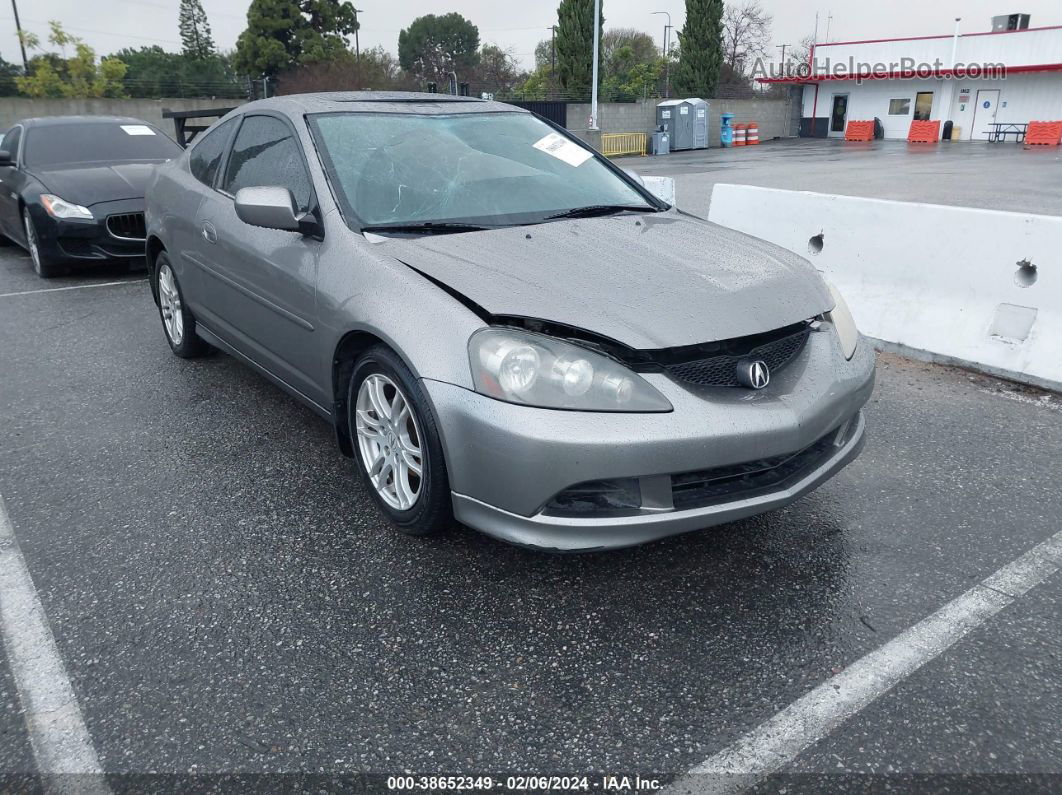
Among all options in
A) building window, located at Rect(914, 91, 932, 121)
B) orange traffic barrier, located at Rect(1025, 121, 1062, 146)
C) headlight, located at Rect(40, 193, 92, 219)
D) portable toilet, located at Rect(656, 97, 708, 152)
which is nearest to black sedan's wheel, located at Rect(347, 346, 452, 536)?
headlight, located at Rect(40, 193, 92, 219)

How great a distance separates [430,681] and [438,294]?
119 cm

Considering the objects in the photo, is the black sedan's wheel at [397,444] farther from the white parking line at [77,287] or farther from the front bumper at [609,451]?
the white parking line at [77,287]

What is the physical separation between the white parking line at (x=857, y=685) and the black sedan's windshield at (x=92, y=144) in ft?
28.1

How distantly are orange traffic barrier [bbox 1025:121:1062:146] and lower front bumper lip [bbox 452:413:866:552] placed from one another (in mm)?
36541

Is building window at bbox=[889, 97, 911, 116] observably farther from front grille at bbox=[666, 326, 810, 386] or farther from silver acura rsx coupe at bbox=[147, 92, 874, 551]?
front grille at bbox=[666, 326, 810, 386]

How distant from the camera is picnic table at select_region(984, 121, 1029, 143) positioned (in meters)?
36.0

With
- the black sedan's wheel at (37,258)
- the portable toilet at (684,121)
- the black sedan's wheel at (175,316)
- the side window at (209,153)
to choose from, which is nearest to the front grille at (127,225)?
the black sedan's wheel at (37,258)

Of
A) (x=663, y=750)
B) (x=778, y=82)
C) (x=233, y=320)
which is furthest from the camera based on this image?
(x=778, y=82)

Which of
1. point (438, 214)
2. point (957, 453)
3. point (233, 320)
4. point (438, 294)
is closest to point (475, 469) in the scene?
point (438, 294)

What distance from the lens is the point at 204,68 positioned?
214 feet

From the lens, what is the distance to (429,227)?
3172mm

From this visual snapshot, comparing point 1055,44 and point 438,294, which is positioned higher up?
point 1055,44

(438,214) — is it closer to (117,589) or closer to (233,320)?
(233,320)

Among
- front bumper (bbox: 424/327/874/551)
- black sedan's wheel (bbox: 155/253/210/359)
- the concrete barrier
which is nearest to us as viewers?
front bumper (bbox: 424/327/874/551)
